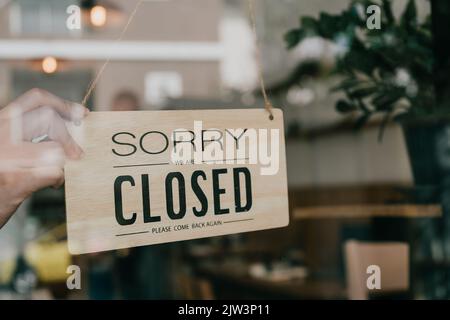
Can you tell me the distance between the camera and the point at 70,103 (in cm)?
112

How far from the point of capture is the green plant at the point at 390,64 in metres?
1.59

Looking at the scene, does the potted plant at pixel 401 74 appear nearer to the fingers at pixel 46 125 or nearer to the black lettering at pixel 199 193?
the black lettering at pixel 199 193

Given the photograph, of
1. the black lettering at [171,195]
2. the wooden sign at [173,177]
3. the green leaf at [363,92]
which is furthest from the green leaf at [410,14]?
the black lettering at [171,195]

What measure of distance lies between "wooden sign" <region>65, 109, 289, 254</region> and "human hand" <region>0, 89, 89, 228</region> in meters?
0.06

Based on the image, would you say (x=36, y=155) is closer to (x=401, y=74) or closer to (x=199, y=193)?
(x=199, y=193)

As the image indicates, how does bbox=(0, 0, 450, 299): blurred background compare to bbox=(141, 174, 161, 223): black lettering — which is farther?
bbox=(0, 0, 450, 299): blurred background

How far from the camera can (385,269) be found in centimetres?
149

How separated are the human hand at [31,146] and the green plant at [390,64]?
34.4 inches

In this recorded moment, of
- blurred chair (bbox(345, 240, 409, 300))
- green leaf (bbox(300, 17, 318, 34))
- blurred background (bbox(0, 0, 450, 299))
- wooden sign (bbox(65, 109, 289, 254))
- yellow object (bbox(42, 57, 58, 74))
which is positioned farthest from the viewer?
yellow object (bbox(42, 57, 58, 74))

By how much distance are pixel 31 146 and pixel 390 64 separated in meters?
1.03

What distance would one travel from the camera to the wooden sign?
3.36ft

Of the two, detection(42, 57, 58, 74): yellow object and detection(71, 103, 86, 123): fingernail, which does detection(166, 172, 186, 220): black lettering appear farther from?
detection(42, 57, 58, 74): yellow object

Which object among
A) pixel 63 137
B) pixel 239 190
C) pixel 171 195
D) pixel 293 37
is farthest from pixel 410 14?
pixel 63 137

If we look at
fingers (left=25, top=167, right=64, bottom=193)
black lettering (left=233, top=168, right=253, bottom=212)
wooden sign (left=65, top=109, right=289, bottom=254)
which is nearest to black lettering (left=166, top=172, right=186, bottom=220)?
wooden sign (left=65, top=109, right=289, bottom=254)
